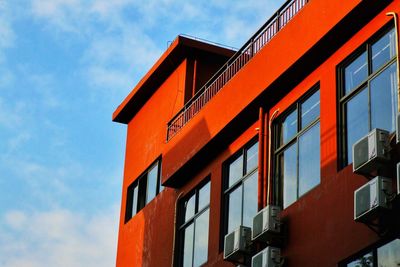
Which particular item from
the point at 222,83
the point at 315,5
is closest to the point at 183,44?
the point at 222,83

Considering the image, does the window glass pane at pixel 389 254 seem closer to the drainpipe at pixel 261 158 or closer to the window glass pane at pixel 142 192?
the drainpipe at pixel 261 158

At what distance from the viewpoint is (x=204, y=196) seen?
22297mm

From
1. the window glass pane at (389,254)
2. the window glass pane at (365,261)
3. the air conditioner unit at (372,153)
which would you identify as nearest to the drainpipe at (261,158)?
the window glass pane at (365,261)

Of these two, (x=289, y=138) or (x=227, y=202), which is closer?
(x=289, y=138)

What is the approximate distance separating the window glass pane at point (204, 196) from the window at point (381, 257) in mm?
6901

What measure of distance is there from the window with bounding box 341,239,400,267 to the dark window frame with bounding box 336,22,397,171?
73.9 inches

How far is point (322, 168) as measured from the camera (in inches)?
676

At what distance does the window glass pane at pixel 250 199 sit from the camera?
1967cm

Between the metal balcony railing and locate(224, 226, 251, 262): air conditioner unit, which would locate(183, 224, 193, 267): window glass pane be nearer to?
the metal balcony railing

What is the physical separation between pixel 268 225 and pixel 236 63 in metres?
5.45

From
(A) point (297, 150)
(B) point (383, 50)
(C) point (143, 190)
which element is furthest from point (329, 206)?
(C) point (143, 190)

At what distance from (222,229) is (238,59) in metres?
4.04

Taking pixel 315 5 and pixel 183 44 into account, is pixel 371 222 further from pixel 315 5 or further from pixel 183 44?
pixel 183 44

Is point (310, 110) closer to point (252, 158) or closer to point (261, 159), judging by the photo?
point (261, 159)
